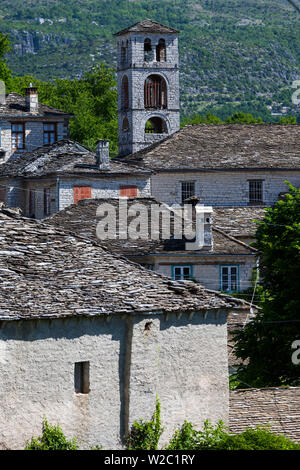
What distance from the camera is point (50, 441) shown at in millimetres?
24484

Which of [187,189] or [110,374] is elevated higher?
[187,189]

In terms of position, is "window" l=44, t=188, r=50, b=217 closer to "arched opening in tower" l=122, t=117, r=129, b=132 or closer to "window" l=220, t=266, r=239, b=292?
"window" l=220, t=266, r=239, b=292

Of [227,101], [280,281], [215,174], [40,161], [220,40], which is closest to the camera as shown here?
[280,281]

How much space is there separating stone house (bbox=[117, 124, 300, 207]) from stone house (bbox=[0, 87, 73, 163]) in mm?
4470

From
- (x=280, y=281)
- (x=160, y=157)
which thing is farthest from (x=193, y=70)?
(x=280, y=281)

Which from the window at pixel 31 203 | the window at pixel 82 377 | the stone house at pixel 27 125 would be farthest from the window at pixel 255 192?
the window at pixel 82 377

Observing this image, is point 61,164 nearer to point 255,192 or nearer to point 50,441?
point 255,192

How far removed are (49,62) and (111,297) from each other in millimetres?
162493

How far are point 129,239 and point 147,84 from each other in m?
38.9

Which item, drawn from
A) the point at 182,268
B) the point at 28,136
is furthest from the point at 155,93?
the point at 182,268

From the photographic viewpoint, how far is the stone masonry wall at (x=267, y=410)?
92.6 ft

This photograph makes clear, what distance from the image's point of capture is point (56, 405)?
81.8 feet

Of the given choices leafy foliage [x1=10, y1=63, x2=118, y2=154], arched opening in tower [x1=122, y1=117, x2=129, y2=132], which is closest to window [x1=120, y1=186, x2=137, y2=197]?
arched opening in tower [x1=122, y1=117, x2=129, y2=132]

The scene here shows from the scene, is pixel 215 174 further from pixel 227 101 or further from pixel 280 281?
pixel 227 101
